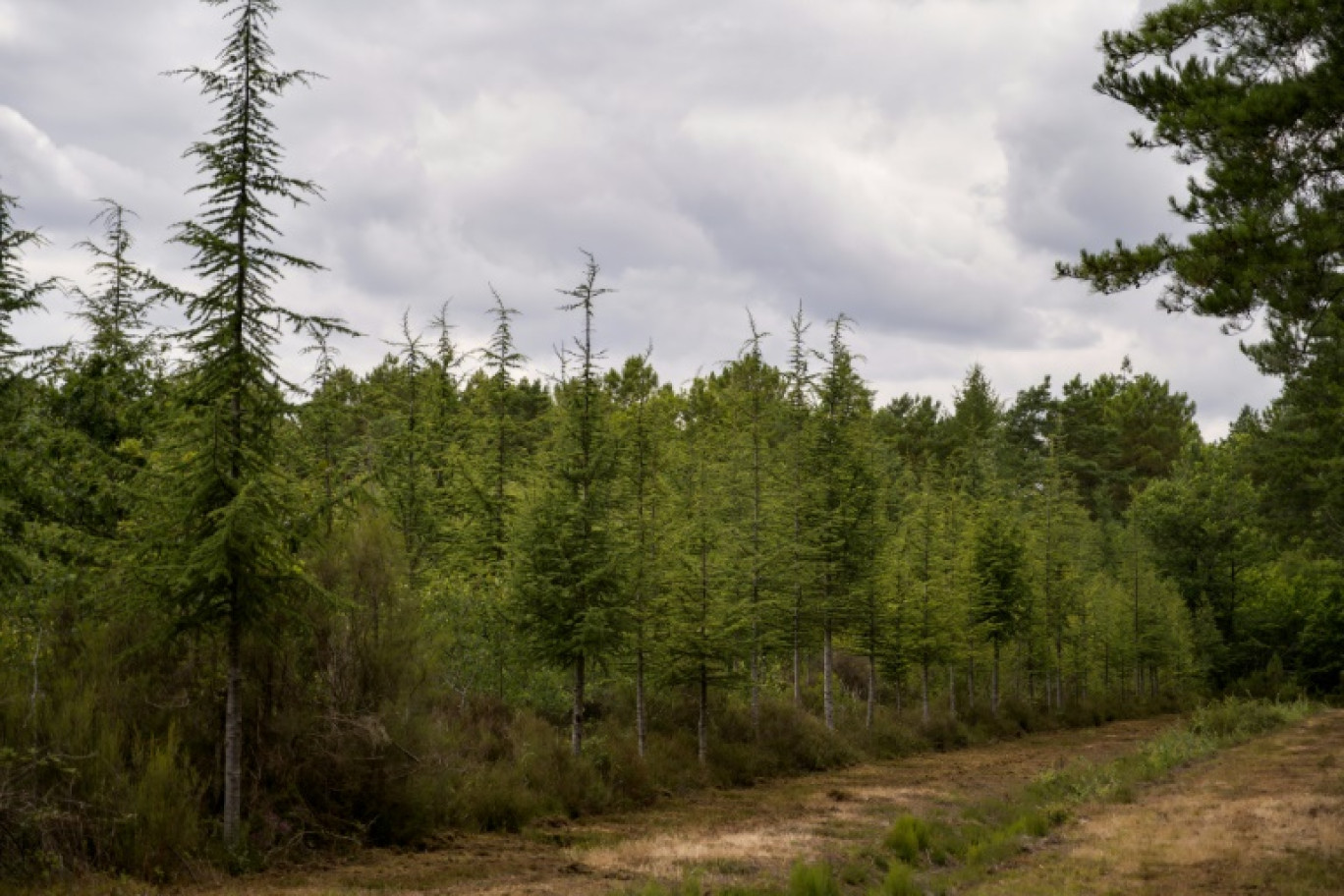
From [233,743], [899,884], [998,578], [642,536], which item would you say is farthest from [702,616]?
[998,578]

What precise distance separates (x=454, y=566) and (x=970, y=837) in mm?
15441

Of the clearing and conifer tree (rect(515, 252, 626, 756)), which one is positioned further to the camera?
conifer tree (rect(515, 252, 626, 756))

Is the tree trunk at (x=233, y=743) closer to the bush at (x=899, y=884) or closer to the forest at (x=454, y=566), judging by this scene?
the forest at (x=454, y=566)

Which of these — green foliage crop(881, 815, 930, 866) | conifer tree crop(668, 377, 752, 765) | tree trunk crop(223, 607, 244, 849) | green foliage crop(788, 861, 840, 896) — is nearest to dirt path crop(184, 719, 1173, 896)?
green foliage crop(788, 861, 840, 896)

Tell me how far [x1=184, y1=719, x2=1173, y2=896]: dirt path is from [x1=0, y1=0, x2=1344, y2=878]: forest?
0.92 meters

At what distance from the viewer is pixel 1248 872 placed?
11.8 m

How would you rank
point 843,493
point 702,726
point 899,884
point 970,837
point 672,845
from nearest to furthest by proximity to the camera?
1. point 899,884
2. point 672,845
3. point 970,837
4. point 702,726
5. point 843,493

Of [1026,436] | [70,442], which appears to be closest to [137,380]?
[70,442]

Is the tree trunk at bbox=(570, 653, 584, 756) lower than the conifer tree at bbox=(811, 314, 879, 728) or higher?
lower

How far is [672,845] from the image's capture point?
1489cm

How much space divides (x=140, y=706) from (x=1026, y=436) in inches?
2786

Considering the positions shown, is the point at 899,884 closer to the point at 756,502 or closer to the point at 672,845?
the point at 672,845

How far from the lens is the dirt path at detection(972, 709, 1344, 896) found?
11.5 meters

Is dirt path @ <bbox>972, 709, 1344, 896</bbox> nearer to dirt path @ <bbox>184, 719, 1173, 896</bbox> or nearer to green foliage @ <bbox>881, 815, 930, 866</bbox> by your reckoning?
green foliage @ <bbox>881, 815, 930, 866</bbox>
